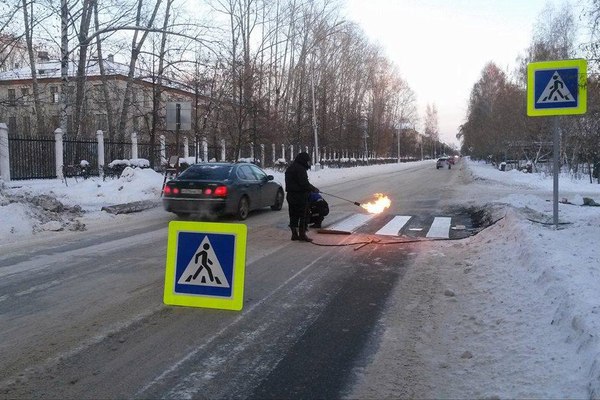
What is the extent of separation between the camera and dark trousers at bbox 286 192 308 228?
9391 millimetres

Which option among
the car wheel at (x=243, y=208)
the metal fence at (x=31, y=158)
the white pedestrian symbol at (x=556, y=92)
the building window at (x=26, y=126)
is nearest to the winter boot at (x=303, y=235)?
the car wheel at (x=243, y=208)

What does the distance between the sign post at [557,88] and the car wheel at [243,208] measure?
22.7 ft

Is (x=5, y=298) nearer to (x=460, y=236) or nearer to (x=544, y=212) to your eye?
(x=460, y=236)

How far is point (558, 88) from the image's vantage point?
8078mm

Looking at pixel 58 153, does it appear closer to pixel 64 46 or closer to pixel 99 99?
pixel 64 46

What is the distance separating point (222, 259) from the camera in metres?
4.80

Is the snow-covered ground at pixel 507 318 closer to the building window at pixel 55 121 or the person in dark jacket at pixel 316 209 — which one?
the person in dark jacket at pixel 316 209

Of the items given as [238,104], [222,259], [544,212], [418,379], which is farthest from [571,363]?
[238,104]

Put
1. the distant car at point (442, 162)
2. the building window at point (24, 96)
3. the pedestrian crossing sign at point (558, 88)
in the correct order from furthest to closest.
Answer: the distant car at point (442, 162), the building window at point (24, 96), the pedestrian crossing sign at point (558, 88)

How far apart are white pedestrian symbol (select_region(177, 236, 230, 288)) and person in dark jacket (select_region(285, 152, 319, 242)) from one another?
177 inches

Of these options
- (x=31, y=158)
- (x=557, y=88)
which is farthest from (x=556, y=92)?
(x=31, y=158)

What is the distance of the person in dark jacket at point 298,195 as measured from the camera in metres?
9.40

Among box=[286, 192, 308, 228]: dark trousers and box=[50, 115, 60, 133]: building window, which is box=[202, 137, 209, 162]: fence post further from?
box=[286, 192, 308, 228]: dark trousers

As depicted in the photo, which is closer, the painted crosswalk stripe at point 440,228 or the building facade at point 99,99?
the painted crosswalk stripe at point 440,228
